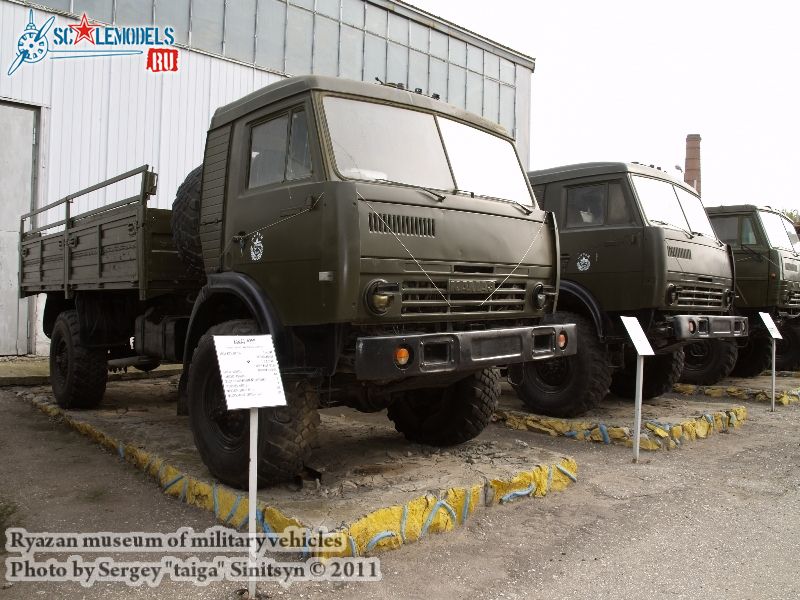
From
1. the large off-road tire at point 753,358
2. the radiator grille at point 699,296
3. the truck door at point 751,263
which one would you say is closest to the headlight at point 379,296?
the radiator grille at point 699,296

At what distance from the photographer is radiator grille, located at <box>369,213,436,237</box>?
3.77 meters

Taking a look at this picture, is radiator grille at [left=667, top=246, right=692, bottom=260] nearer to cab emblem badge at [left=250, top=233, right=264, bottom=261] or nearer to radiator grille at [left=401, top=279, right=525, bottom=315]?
radiator grille at [left=401, top=279, right=525, bottom=315]

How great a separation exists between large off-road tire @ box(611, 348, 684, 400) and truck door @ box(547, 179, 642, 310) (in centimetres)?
142

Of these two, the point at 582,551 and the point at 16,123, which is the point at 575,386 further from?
the point at 16,123

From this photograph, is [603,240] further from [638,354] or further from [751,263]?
[751,263]

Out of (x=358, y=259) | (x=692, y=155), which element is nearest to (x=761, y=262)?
(x=358, y=259)

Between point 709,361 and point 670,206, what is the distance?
3284 mm

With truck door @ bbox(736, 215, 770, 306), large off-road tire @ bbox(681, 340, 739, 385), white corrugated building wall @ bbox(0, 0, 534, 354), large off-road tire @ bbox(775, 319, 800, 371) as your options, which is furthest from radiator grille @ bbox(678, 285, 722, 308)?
white corrugated building wall @ bbox(0, 0, 534, 354)

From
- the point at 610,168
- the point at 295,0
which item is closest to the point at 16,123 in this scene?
the point at 295,0

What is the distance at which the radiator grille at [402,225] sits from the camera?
3.77 m

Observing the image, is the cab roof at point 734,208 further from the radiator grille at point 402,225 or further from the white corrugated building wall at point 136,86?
the white corrugated building wall at point 136,86

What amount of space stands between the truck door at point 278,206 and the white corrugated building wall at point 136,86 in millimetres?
9232

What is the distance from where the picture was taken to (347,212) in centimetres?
365

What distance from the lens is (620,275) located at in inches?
263
